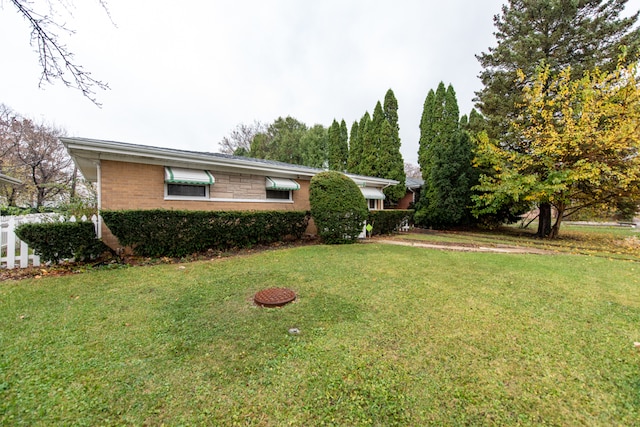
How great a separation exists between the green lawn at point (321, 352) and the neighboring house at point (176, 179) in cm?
289

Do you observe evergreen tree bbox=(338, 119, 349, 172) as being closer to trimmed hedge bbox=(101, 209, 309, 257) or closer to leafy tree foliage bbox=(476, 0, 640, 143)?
leafy tree foliage bbox=(476, 0, 640, 143)

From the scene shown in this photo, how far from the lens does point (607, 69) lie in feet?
39.3

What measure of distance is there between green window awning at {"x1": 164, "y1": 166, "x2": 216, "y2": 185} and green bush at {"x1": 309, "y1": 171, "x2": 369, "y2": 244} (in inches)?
142

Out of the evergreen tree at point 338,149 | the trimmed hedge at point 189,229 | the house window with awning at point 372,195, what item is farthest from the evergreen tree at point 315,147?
the trimmed hedge at point 189,229

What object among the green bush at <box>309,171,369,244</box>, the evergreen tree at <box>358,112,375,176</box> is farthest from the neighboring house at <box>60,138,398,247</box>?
the evergreen tree at <box>358,112,375,176</box>

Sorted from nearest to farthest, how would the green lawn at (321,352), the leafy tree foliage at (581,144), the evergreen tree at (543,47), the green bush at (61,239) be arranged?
1. the green lawn at (321,352)
2. the green bush at (61,239)
3. the leafy tree foliage at (581,144)
4. the evergreen tree at (543,47)

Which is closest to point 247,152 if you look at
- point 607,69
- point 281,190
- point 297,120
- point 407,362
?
point 297,120

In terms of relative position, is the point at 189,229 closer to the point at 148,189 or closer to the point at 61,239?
the point at 148,189

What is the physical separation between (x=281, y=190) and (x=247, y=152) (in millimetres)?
26660

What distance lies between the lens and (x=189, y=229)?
6875 mm

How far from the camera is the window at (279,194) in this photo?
397 inches

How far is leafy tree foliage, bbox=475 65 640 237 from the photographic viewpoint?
32.7ft

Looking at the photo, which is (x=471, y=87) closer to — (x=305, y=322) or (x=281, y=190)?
(x=281, y=190)

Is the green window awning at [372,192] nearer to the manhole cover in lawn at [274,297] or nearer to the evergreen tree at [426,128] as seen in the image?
the evergreen tree at [426,128]
